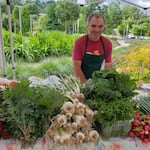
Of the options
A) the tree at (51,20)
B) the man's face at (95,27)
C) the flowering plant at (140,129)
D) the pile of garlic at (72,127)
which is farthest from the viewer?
the tree at (51,20)

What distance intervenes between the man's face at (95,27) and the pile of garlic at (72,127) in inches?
40.3

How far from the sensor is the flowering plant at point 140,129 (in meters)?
1.05

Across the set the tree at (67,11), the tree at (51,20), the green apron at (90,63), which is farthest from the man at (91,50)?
the tree at (51,20)

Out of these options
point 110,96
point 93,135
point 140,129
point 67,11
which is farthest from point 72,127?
point 67,11

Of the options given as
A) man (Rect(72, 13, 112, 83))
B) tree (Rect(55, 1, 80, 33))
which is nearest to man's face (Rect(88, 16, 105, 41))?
man (Rect(72, 13, 112, 83))

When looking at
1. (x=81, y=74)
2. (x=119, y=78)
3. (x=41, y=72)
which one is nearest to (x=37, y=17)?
(x=41, y=72)

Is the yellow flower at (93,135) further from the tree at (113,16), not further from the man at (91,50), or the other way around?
the tree at (113,16)

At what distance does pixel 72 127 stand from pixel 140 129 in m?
0.31

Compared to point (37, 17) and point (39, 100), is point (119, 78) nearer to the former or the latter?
point (39, 100)

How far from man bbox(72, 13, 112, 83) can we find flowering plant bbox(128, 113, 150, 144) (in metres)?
0.90

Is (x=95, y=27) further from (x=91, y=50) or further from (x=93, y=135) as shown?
(x=93, y=135)

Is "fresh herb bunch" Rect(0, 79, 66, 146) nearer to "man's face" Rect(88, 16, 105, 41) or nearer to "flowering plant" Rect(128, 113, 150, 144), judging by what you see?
"flowering plant" Rect(128, 113, 150, 144)

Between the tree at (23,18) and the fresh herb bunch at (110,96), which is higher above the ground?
the tree at (23,18)

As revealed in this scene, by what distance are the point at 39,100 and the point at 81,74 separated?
39.3 inches
